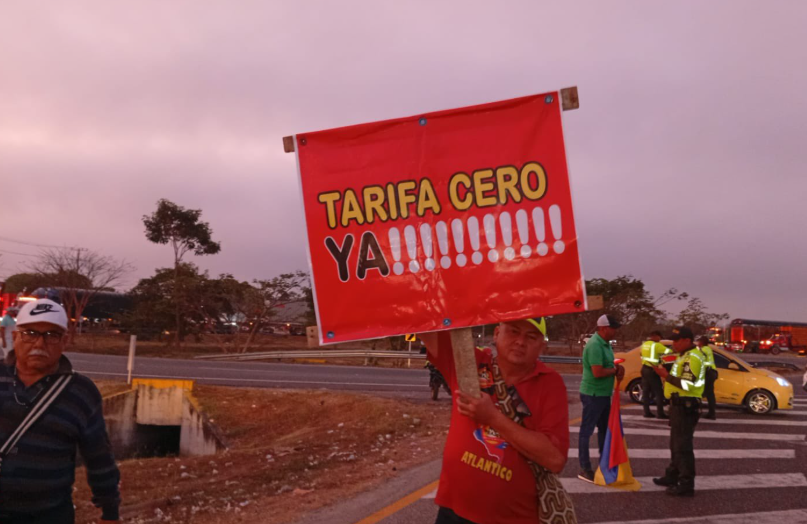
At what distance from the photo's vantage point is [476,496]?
305 centimetres

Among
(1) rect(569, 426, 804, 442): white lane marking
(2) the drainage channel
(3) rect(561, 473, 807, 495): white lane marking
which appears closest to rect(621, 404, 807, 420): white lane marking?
(1) rect(569, 426, 804, 442): white lane marking

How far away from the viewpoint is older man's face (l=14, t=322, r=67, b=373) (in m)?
3.26

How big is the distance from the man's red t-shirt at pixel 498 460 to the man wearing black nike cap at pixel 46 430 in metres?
1.66

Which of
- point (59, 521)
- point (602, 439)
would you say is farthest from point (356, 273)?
point (602, 439)

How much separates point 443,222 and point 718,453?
358 inches

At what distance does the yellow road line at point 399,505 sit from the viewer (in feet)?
21.4

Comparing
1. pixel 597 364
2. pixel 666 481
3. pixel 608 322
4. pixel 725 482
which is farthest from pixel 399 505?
pixel 725 482

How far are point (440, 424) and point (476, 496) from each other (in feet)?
32.3

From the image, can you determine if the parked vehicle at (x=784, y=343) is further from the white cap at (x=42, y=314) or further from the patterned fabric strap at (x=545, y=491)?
the white cap at (x=42, y=314)

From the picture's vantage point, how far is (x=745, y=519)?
6730 mm

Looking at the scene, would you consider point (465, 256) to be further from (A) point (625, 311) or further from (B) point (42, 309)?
(A) point (625, 311)

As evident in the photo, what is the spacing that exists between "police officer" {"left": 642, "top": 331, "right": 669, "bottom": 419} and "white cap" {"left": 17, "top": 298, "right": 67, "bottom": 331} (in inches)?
466

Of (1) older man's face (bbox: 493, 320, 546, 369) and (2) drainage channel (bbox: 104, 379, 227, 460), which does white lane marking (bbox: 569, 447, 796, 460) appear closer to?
(1) older man's face (bbox: 493, 320, 546, 369)

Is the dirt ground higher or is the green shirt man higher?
the green shirt man
